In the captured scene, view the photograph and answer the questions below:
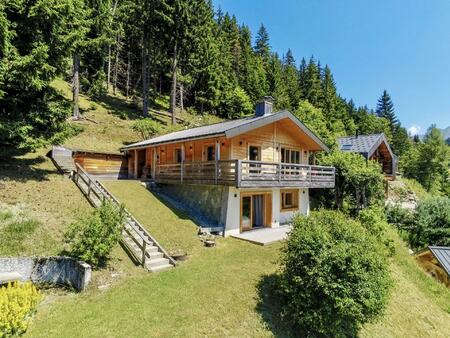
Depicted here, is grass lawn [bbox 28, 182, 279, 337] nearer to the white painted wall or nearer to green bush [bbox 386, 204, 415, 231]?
the white painted wall

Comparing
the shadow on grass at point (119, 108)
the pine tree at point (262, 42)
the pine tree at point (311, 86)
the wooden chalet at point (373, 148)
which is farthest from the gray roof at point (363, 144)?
the pine tree at point (262, 42)

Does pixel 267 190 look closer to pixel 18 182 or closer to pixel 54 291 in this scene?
pixel 54 291

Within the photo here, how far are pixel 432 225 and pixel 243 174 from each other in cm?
1685

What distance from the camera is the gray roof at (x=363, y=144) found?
2758 cm

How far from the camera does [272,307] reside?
9.15m

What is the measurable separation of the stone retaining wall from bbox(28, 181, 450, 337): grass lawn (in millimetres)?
681

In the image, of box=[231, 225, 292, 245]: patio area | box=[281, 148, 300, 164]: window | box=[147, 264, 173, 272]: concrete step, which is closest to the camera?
box=[147, 264, 173, 272]: concrete step

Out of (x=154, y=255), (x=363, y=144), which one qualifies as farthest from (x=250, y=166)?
(x=363, y=144)

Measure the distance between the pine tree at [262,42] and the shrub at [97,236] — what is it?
66524 millimetres

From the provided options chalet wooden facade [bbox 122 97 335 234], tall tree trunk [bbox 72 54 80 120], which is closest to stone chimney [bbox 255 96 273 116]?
chalet wooden facade [bbox 122 97 335 234]

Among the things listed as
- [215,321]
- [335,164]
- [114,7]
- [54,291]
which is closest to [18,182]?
[54,291]

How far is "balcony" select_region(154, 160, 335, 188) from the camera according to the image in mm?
14281

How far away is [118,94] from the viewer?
47375mm

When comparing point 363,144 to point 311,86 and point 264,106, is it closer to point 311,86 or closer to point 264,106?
point 264,106
